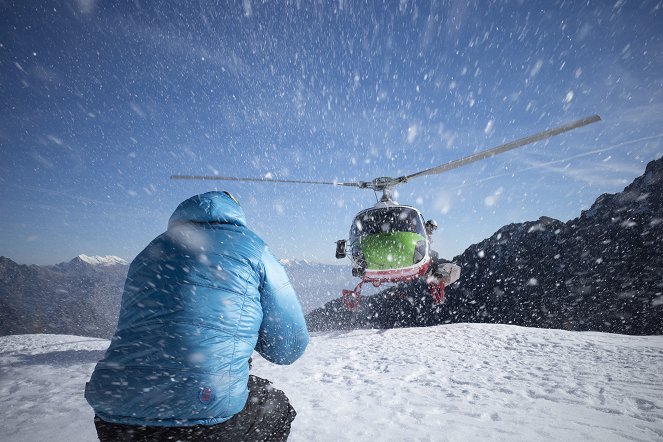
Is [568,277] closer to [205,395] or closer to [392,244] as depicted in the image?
[392,244]

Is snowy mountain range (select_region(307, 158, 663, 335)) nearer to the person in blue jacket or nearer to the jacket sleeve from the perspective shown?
the jacket sleeve

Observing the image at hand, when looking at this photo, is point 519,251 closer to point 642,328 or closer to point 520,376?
point 642,328

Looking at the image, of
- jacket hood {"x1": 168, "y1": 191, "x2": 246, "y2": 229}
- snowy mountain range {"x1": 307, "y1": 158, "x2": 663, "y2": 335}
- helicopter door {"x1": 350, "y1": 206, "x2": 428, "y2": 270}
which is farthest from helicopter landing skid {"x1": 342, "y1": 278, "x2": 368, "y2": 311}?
snowy mountain range {"x1": 307, "y1": 158, "x2": 663, "y2": 335}

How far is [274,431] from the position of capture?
181 cm

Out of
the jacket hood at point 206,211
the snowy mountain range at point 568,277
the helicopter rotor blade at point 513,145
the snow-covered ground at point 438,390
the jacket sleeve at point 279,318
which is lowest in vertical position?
the snow-covered ground at point 438,390

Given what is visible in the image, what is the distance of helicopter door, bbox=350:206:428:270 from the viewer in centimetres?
841

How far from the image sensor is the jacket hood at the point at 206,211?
75.8 inches

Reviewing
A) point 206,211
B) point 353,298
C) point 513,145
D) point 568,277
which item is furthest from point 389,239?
point 568,277

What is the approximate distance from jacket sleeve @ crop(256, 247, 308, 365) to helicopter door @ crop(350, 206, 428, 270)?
6577mm

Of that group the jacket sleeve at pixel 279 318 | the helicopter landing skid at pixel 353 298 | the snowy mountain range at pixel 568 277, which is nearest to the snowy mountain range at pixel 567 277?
the snowy mountain range at pixel 568 277

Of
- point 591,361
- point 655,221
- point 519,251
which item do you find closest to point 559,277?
point 519,251

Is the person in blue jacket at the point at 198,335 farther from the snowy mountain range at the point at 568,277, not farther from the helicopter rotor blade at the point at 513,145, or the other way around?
the snowy mountain range at the point at 568,277

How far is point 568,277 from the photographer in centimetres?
6575

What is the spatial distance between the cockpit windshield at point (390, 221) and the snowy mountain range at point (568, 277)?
38.3 meters
